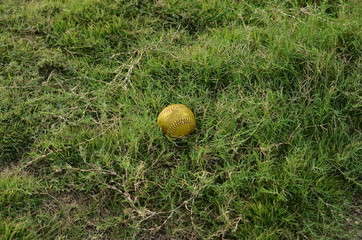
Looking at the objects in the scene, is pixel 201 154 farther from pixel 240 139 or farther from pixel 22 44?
pixel 22 44

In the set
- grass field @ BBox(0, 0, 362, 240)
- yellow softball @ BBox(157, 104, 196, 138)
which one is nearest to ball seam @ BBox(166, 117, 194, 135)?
yellow softball @ BBox(157, 104, 196, 138)

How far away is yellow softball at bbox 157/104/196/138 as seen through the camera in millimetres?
2912

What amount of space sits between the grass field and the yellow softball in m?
0.08

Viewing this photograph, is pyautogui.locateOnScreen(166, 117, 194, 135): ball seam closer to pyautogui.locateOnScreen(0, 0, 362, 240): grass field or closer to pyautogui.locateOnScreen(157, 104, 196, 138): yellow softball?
pyautogui.locateOnScreen(157, 104, 196, 138): yellow softball

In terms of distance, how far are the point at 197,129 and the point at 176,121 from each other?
222 millimetres

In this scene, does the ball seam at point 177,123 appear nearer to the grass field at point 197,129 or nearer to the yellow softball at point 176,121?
the yellow softball at point 176,121

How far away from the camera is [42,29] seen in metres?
3.91

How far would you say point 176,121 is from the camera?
9.54 ft

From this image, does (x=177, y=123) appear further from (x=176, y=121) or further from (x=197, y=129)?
(x=197, y=129)

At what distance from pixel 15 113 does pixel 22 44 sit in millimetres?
896

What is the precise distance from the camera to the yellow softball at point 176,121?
2912 mm

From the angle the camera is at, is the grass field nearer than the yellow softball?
Yes

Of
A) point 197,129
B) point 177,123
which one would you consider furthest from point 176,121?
point 197,129

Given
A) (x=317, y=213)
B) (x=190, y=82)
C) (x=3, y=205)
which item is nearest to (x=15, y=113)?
(x=3, y=205)
